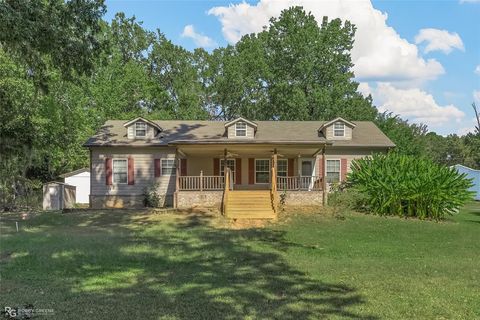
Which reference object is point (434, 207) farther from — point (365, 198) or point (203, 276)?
point (203, 276)

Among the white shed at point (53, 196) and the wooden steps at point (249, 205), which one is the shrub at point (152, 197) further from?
the wooden steps at point (249, 205)

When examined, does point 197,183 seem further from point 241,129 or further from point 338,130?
point 338,130

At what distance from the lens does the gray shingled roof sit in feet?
75.6

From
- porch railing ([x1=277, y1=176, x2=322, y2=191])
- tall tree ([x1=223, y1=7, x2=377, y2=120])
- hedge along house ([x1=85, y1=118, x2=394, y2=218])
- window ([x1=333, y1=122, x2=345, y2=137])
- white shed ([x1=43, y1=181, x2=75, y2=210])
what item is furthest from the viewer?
tall tree ([x1=223, y1=7, x2=377, y2=120])

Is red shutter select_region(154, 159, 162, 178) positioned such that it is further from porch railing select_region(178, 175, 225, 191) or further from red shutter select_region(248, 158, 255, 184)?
red shutter select_region(248, 158, 255, 184)

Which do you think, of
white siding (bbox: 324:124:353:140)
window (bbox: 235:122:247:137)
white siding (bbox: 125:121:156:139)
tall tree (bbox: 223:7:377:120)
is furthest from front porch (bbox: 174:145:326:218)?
tall tree (bbox: 223:7:377:120)

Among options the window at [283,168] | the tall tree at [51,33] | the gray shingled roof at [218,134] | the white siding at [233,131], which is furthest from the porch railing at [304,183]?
the tall tree at [51,33]

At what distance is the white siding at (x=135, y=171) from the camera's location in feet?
75.2

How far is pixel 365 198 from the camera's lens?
1902cm

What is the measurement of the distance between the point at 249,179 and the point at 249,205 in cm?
608

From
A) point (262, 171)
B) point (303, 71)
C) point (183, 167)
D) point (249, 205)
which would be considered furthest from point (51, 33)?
point (303, 71)

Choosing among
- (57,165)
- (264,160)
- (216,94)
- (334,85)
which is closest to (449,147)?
(334,85)

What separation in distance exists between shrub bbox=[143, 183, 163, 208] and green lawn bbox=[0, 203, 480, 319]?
6.14m

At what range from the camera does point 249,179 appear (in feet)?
80.5
